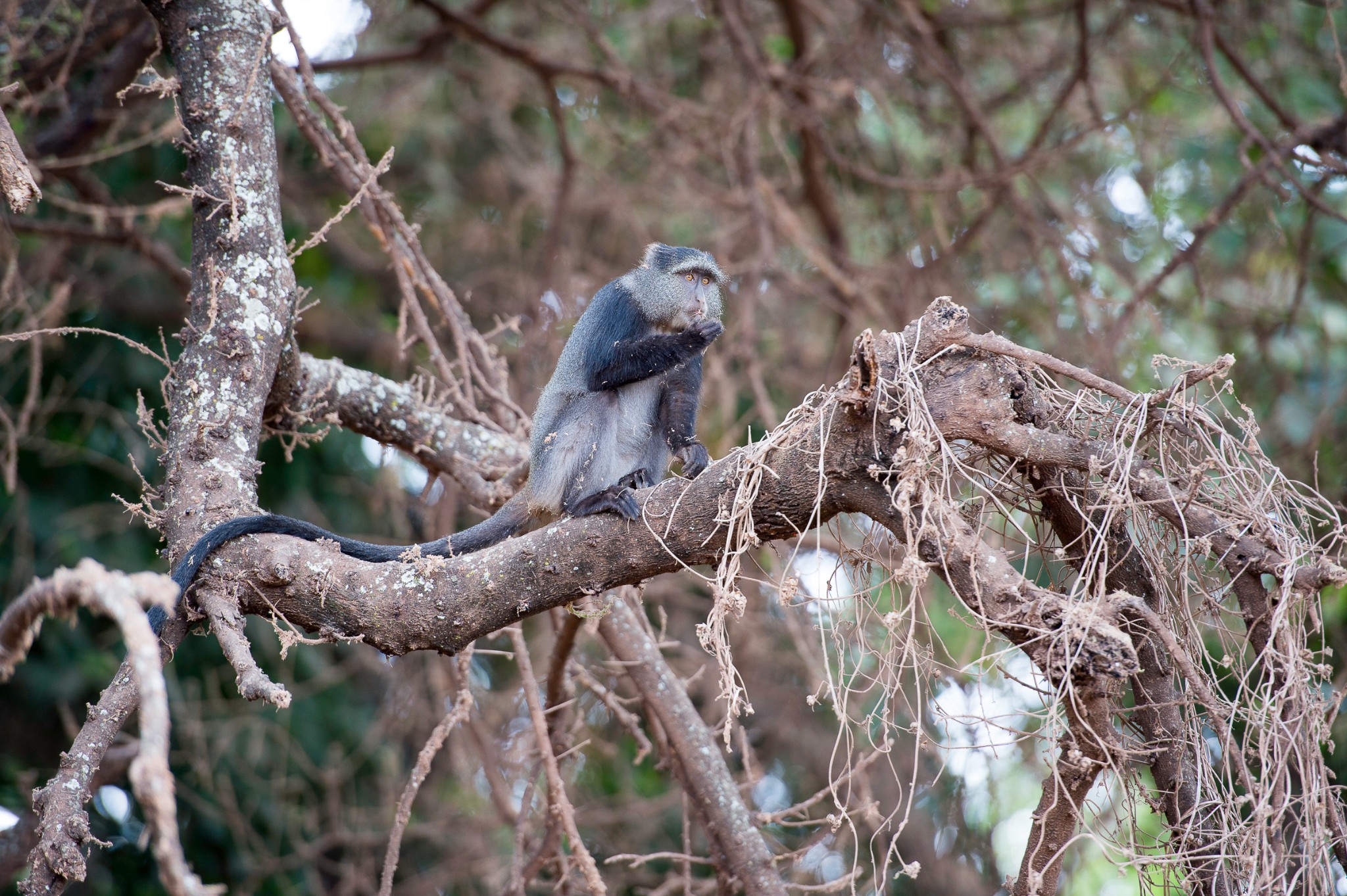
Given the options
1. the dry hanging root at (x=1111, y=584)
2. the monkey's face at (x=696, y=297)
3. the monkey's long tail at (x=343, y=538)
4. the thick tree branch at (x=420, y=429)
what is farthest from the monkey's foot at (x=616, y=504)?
the monkey's face at (x=696, y=297)

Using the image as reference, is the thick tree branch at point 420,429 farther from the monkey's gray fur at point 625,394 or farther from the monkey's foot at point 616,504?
the monkey's foot at point 616,504

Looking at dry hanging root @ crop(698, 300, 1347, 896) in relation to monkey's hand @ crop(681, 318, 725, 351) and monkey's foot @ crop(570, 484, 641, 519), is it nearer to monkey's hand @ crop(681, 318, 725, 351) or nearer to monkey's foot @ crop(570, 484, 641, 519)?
monkey's foot @ crop(570, 484, 641, 519)

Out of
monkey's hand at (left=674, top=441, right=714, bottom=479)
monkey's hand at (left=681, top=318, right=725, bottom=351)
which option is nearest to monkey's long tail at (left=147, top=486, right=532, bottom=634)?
monkey's hand at (left=674, top=441, right=714, bottom=479)

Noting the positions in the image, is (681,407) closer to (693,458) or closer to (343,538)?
(693,458)

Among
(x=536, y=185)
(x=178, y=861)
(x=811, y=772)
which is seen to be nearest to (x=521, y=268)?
(x=536, y=185)

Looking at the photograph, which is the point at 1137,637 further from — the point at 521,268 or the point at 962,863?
the point at 521,268

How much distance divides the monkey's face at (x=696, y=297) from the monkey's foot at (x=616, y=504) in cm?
128

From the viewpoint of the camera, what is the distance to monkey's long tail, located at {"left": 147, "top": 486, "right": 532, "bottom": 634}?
8.88ft

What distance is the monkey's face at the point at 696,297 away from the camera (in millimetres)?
4062

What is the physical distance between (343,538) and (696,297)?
5.48ft

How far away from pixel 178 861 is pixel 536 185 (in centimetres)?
640

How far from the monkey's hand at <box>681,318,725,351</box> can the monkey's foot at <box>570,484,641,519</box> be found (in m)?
0.98

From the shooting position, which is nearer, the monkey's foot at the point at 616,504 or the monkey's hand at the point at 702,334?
the monkey's foot at the point at 616,504

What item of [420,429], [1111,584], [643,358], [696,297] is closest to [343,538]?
[420,429]
